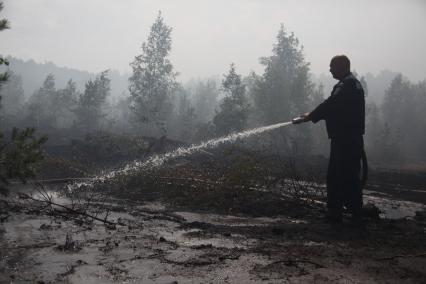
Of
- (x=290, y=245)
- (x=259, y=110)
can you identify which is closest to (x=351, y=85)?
(x=290, y=245)

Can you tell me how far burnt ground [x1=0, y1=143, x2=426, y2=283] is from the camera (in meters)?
3.36

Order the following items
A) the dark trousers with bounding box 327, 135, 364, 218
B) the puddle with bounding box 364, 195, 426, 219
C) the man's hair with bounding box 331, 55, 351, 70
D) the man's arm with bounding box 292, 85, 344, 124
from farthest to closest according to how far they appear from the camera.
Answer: the puddle with bounding box 364, 195, 426, 219 → the man's hair with bounding box 331, 55, 351, 70 → the man's arm with bounding box 292, 85, 344, 124 → the dark trousers with bounding box 327, 135, 364, 218

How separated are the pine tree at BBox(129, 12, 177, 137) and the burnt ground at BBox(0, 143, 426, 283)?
36.1 m

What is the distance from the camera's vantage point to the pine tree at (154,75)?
43156 millimetres

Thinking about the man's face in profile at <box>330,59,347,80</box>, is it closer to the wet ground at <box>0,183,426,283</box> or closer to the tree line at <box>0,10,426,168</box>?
the wet ground at <box>0,183,426,283</box>

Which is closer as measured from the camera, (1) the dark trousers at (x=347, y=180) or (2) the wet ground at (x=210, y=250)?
(2) the wet ground at (x=210, y=250)

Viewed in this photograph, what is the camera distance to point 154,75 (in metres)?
44.2

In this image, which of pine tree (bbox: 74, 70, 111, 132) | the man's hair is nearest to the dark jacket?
the man's hair

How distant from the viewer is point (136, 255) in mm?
4031

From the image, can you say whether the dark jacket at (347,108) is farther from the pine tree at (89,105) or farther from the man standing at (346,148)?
the pine tree at (89,105)

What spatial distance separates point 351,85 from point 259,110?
121 feet

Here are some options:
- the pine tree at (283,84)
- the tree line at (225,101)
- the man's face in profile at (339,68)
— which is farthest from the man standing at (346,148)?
the pine tree at (283,84)

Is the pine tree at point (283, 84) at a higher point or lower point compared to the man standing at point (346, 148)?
higher

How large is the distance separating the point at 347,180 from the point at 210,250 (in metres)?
2.45
